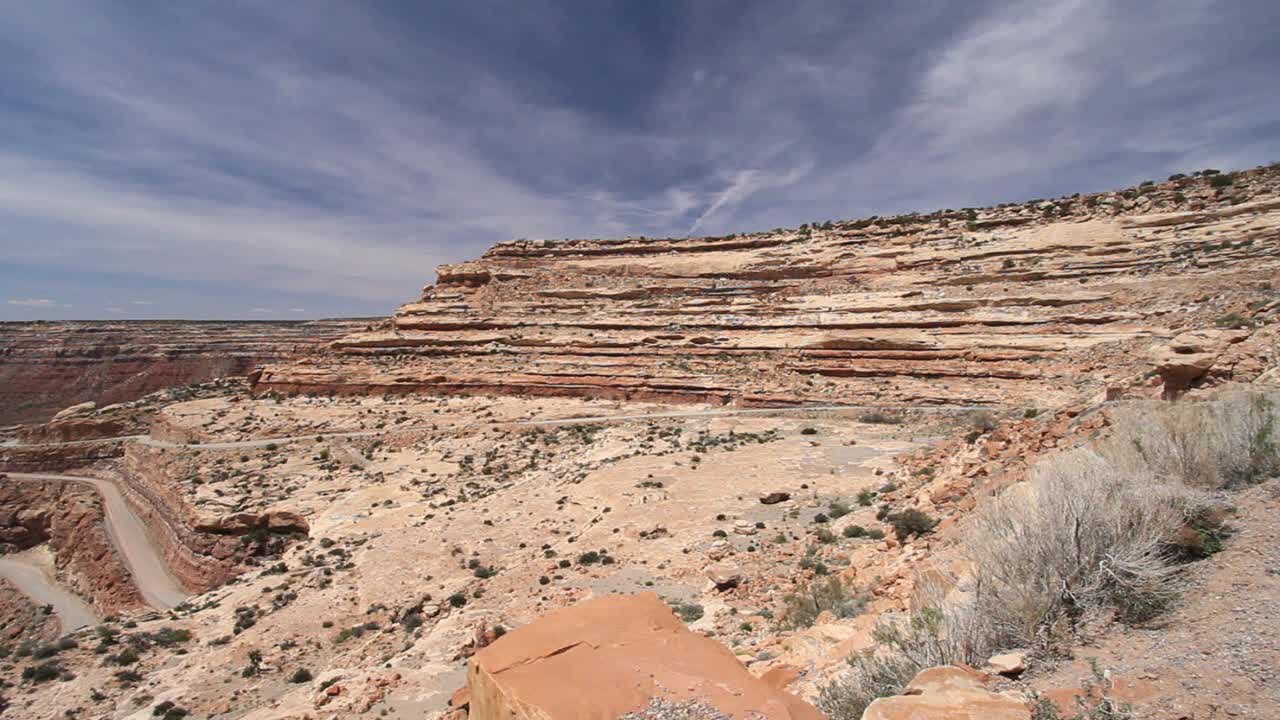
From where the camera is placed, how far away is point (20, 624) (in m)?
20.0

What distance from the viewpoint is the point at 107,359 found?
79062 mm

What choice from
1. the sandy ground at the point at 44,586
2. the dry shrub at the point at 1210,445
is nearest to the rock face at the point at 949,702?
the dry shrub at the point at 1210,445

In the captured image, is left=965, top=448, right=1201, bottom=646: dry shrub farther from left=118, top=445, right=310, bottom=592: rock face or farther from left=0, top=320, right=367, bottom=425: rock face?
left=0, top=320, right=367, bottom=425: rock face

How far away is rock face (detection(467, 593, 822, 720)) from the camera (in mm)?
2785

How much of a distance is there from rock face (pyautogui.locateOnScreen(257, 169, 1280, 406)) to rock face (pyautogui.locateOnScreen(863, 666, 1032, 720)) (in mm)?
18685

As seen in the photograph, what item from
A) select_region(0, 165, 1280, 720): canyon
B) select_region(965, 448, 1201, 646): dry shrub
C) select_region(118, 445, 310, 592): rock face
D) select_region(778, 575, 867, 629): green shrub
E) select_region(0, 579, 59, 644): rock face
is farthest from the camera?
select_region(0, 579, 59, 644): rock face

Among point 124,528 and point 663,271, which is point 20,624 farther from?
point 663,271

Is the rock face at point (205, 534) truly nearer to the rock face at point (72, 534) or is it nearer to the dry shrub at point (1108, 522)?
the rock face at point (72, 534)

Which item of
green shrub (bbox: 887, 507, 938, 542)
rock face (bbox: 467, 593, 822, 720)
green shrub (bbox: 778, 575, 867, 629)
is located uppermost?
rock face (bbox: 467, 593, 822, 720)

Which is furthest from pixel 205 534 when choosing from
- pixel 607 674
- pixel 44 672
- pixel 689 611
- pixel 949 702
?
pixel 949 702

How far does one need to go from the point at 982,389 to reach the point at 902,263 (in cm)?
1050

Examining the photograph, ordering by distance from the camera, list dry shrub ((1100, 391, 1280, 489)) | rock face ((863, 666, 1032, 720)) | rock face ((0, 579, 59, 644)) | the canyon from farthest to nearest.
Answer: rock face ((0, 579, 59, 644)) < dry shrub ((1100, 391, 1280, 489)) < the canyon < rock face ((863, 666, 1032, 720))

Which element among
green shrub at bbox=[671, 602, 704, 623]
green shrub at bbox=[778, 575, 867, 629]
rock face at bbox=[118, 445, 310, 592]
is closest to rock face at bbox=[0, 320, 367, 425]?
rock face at bbox=[118, 445, 310, 592]

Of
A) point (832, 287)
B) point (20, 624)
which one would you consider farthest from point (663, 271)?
point (20, 624)
